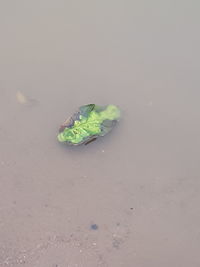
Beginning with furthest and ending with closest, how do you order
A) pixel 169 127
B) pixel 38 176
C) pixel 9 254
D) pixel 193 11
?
1. pixel 193 11
2. pixel 169 127
3. pixel 38 176
4. pixel 9 254

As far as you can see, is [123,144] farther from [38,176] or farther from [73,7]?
[73,7]

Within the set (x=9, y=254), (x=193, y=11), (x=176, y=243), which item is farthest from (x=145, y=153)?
(x=193, y=11)

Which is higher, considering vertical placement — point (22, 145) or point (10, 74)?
point (10, 74)
